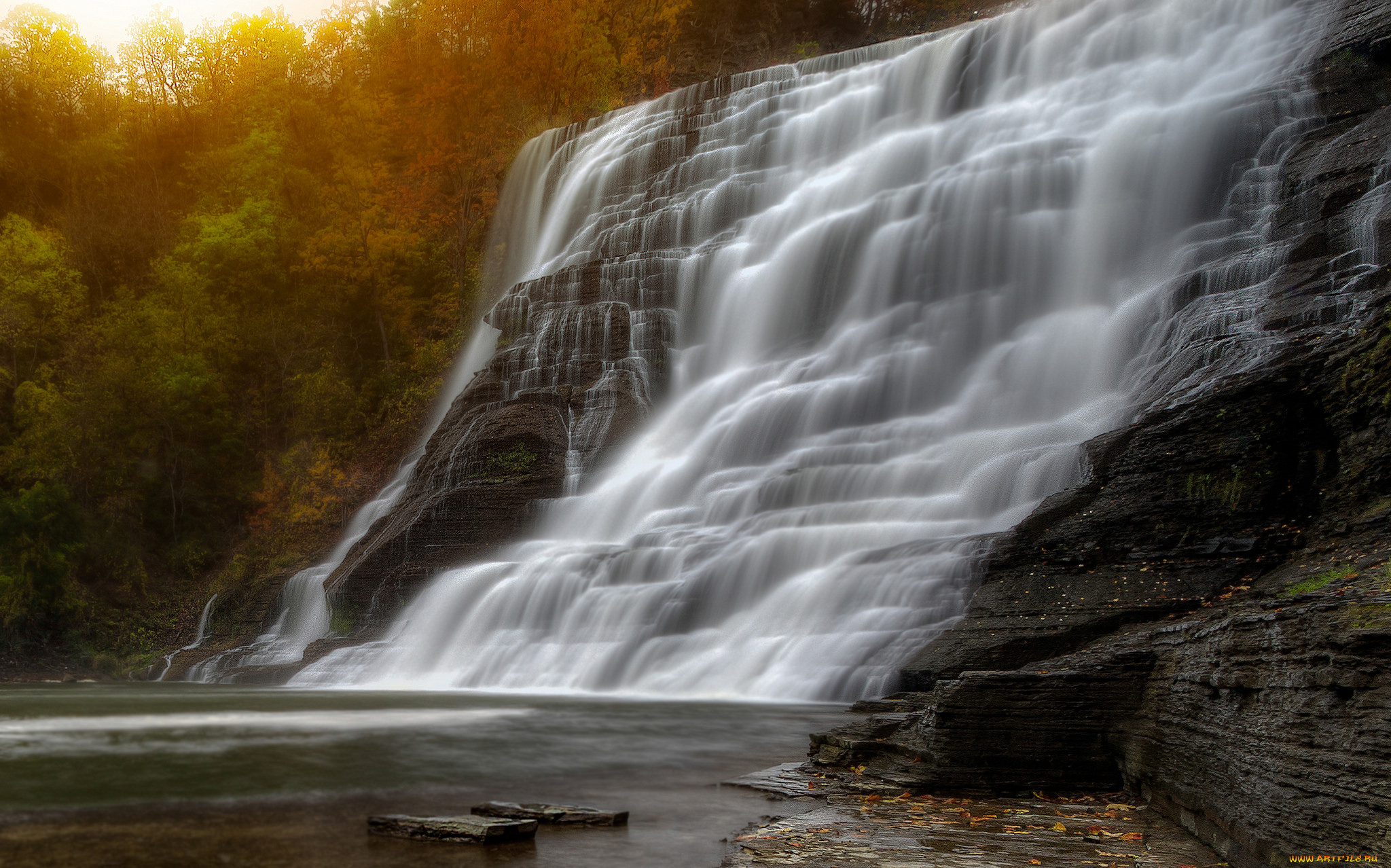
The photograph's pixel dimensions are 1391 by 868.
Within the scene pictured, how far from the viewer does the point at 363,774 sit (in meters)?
6.69

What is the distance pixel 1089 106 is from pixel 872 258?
17.6ft

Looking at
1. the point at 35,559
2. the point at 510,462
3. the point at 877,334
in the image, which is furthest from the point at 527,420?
the point at 35,559

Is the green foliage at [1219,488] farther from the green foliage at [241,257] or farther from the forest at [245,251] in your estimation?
the forest at [245,251]

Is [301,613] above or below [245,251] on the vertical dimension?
below

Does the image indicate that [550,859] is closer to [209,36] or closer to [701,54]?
[701,54]

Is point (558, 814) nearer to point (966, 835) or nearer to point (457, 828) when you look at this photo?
point (457, 828)

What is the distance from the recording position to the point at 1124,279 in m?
17.4

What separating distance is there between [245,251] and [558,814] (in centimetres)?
2999

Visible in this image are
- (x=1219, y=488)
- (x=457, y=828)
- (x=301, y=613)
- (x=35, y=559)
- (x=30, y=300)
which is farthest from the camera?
(x=30, y=300)

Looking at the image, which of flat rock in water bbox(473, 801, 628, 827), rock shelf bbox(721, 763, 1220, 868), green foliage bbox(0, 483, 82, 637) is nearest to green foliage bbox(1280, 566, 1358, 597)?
rock shelf bbox(721, 763, 1220, 868)

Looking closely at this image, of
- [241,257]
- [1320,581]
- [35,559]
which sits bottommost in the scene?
[1320,581]

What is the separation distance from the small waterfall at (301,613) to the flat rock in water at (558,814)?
14577mm

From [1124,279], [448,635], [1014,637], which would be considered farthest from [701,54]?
[1014,637]

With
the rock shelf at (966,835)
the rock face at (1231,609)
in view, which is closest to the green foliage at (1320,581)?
the rock face at (1231,609)
